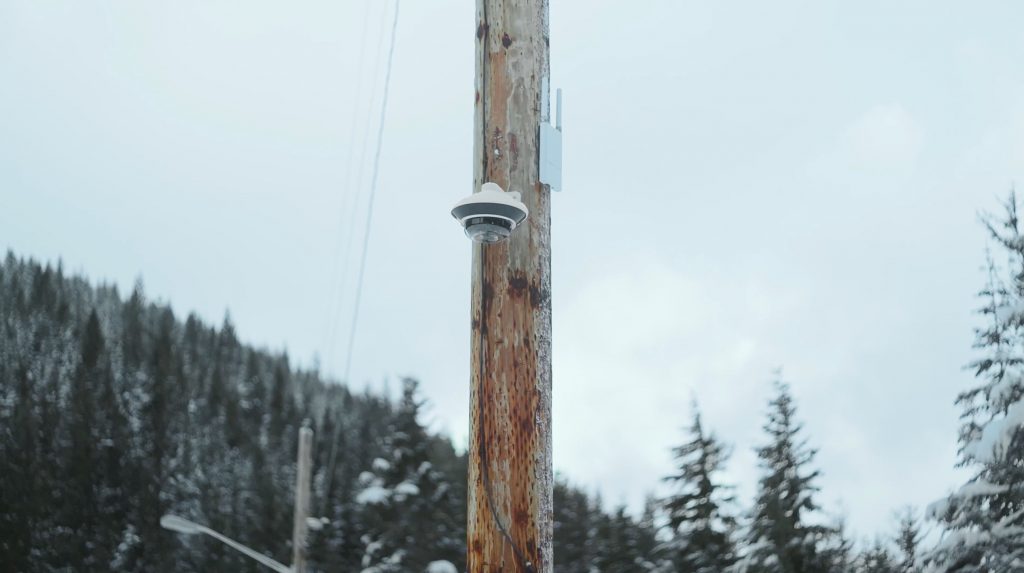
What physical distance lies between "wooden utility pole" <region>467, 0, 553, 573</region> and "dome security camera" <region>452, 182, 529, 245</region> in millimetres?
131

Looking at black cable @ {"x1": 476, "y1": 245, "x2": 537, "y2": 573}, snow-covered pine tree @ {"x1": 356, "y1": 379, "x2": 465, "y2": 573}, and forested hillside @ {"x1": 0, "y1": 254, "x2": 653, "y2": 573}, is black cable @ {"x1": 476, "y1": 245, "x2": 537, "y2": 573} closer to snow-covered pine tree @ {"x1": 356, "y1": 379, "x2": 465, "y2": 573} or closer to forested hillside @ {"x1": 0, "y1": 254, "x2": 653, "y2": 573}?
→ snow-covered pine tree @ {"x1": 356, "y1": 379, "x2": 465, "y2": 573}

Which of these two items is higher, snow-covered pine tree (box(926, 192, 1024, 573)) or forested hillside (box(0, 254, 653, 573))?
forested hillside (box(0, 254, 653, 573))

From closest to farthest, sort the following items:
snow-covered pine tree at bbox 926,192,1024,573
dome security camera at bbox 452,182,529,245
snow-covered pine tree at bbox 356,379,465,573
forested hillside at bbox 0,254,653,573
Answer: dome security camera at bbox 452,182,529,245, snow-covered pine tree at bbox 926,192,1024,573, snow-covered pine tree at bbox 356,379,465,573, forested hillside at bbox 0,254,653,573

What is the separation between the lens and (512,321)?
3539 mm

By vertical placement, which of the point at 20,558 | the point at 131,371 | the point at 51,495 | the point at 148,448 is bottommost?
the point at 20,558

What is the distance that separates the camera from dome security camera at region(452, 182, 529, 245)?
350 centimetres

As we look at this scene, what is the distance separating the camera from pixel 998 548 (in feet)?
43.3

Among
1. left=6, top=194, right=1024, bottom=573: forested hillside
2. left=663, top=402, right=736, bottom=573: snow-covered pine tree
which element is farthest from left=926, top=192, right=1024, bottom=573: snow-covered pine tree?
left=663, top=402, right=736, bottom=573: snow-covered pine tree

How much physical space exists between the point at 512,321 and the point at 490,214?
401mm

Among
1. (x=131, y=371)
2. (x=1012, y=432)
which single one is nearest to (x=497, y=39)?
(x=1012, y=432)

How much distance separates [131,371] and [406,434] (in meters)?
99.7

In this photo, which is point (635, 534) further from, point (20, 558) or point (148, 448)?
point (148, 448)

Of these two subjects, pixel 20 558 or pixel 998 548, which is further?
pixel 20 558

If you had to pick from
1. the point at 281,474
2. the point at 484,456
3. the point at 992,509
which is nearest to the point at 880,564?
the point at 992,509
